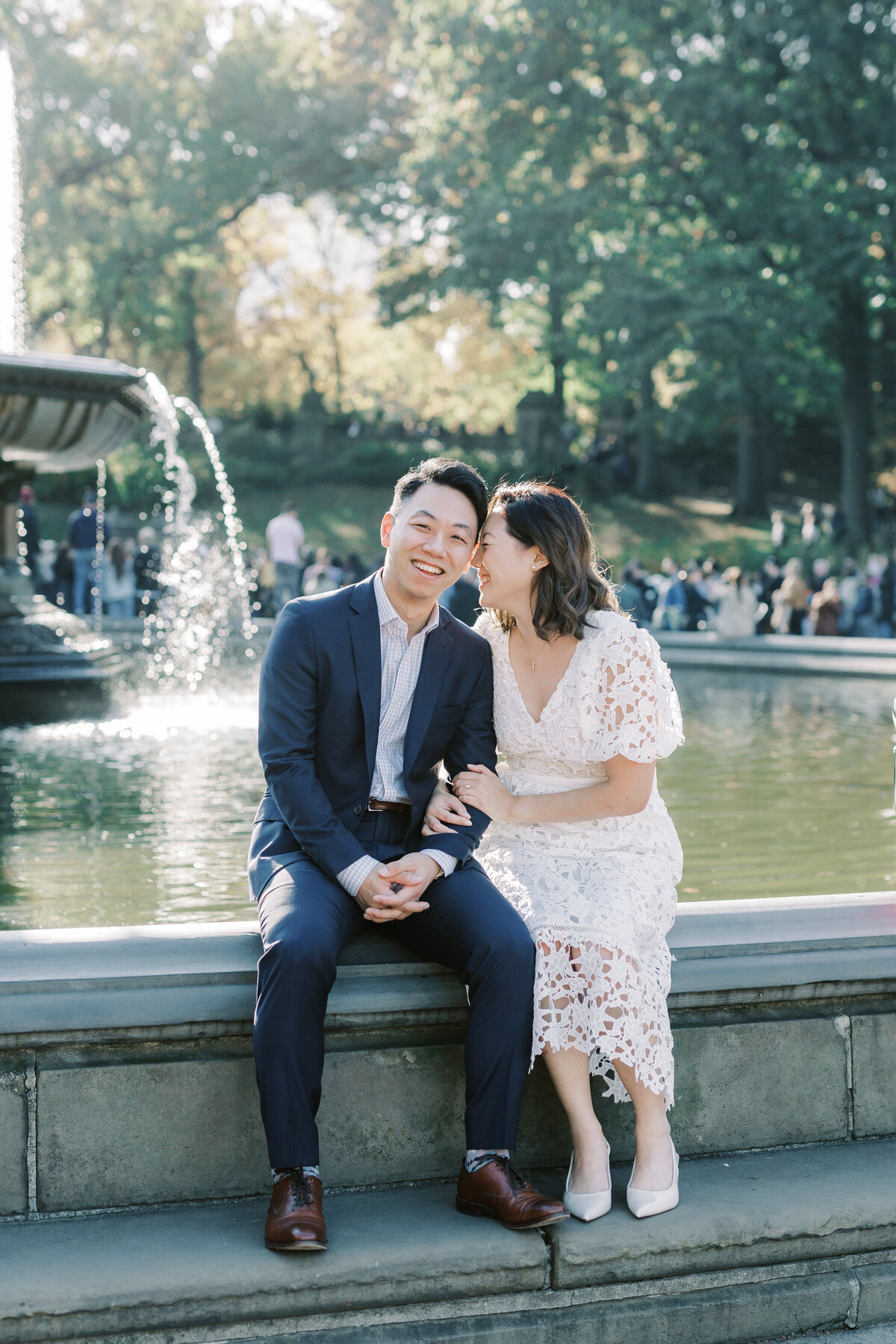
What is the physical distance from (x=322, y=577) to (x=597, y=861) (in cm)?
1507

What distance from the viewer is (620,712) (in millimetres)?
3252

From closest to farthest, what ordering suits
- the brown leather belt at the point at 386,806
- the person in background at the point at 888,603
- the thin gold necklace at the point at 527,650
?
the brown leather belt at the point at 386,806, the thin gold necklace at the point at 527,650, the person in background at the point at 888,603

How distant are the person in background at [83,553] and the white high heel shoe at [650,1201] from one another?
57.4ft

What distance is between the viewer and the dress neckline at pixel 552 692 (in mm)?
3330

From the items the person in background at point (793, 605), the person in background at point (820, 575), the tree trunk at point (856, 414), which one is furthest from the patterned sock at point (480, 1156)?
the tree trunk at point (856, 414)

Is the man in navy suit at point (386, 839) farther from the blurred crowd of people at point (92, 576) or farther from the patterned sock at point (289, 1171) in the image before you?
the blurred crowd of people at point (92, 576)

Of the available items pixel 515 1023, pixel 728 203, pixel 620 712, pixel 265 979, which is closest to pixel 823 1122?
pixel 515 1023

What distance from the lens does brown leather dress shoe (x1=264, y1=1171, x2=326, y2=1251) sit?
252 cm

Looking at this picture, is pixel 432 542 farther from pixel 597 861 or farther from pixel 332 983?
pixel 332 983

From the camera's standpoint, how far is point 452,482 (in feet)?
10.9

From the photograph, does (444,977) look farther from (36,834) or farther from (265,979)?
(36,834)

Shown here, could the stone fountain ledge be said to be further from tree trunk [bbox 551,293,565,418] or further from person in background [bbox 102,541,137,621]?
tree trunk [bbox 551,293,565,418]

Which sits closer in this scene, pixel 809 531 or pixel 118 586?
pixel 118 586

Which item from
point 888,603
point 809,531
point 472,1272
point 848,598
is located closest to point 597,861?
point 472,1272
